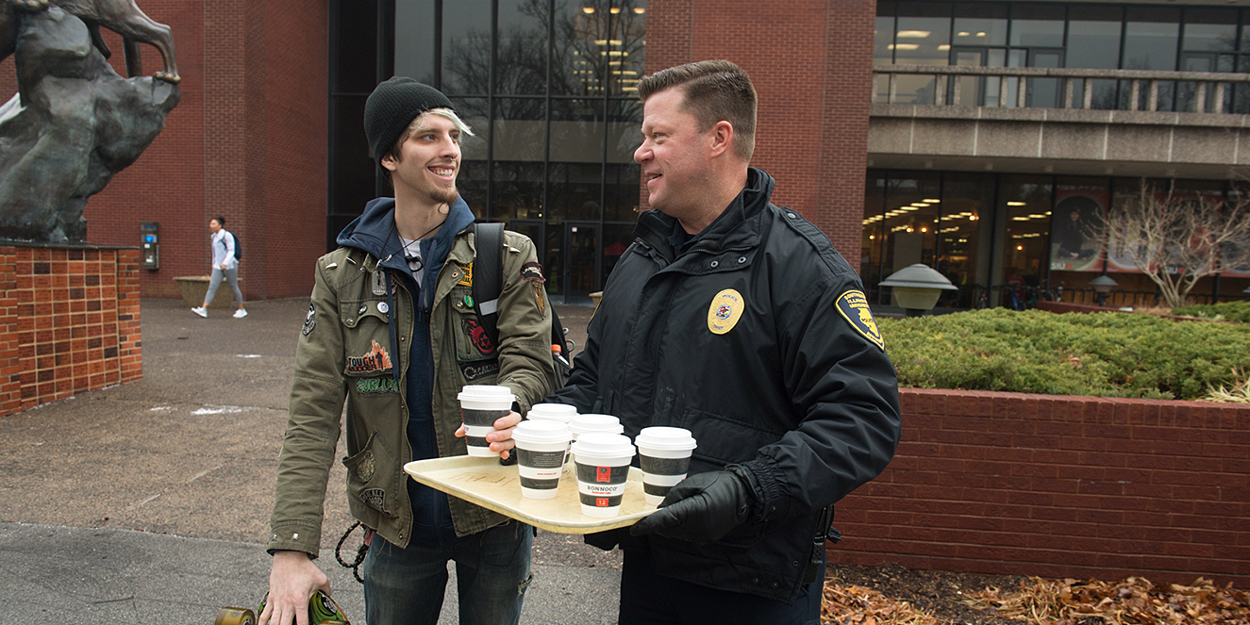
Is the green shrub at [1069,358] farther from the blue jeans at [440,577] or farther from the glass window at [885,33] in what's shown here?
the glass window at [885,33]

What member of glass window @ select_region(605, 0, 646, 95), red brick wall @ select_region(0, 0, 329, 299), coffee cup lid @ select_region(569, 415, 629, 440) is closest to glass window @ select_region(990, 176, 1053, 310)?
glass window @ select_region(605, 0, 646, 95)

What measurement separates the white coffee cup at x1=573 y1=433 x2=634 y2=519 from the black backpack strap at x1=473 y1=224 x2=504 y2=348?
2.29 feet

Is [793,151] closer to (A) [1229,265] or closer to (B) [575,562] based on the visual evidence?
(A) [1229,265]

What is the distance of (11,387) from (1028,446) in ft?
27.3

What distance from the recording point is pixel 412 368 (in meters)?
→ 2.17

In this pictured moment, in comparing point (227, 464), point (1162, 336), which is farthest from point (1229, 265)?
point (227, 464)

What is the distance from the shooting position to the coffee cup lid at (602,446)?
62.9 inches

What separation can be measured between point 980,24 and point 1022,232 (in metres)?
6.85

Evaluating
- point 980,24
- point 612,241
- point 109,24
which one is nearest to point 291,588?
point 109,24

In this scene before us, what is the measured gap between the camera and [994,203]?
77.7ft

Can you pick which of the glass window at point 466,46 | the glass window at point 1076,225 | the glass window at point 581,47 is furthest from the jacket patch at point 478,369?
the glass window at point 1076,225

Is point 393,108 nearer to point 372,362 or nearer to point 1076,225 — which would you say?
point 372,362

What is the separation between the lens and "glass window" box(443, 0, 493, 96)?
70.6ft

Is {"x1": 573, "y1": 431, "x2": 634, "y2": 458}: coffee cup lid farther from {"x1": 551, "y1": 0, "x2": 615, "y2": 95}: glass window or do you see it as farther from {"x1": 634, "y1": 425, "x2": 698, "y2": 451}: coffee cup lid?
{"x1": 551, "y1": 0, "x2": 615, "y2": 95}: glass window
